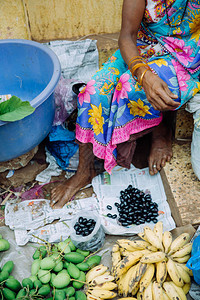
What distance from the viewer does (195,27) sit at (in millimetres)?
2111

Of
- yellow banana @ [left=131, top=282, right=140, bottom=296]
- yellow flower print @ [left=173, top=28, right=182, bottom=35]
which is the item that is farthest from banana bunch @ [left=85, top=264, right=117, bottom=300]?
yellow flower print @ [left=173, top=28, right=182, bottom=35]

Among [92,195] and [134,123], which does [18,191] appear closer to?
[92,195]

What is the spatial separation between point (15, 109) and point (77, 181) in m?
0.80

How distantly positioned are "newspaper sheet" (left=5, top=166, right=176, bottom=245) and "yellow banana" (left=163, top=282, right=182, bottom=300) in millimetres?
468

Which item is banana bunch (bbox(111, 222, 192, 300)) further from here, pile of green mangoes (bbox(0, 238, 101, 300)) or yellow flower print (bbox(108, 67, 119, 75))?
yellow flower print (bbox(108, 67, 119, 75))

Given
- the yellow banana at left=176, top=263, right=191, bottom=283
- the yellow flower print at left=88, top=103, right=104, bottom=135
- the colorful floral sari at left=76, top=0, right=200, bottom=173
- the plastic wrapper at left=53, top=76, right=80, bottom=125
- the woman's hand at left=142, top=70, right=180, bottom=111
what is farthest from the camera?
the plastic wrapper at left=53, top=76, right=80, bottom=125

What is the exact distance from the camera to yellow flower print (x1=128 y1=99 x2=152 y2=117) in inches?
84.6

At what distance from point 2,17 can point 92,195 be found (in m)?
1.88

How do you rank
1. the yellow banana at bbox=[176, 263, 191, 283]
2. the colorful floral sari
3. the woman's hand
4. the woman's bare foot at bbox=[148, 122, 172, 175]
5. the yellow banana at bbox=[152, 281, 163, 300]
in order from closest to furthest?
1. the yellow banana at bbox=[152, 281, 163, 300]
2. the yellow banana at bbox=[176, 263, 191, 283]
3. the woman's hand
4. the colorful floral sari
5. the woman's bare foot at bbox=[148, 122, 172, 175]

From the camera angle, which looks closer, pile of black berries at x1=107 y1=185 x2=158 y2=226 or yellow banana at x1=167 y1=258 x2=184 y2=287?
yellow banana at x1=167 y1=258 x2=184 y2=287

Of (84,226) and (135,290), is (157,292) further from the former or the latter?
(84,226)

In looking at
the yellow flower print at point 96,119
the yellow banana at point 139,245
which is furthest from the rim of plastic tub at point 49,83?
the yellow banana at point 139,245

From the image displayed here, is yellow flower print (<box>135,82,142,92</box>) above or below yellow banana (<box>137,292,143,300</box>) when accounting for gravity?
above

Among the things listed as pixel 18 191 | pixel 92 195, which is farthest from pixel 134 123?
pixel 18 191
